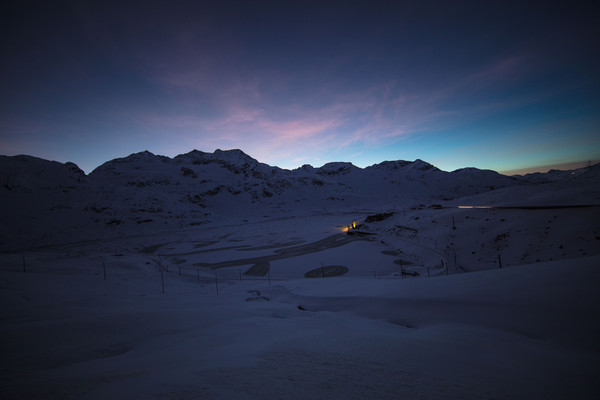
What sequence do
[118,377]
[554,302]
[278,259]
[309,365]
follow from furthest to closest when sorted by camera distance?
[278,259], [554,302], [309,365], [118,377]

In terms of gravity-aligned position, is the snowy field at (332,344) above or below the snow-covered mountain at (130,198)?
below

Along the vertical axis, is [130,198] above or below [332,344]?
above

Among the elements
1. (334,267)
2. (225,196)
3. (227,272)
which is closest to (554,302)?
(334,267)

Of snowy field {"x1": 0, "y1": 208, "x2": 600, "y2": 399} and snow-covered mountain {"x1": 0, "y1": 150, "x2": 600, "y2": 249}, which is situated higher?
snow-covered mountain {"x1": 0, "y1": 150, "x2": 600, "y2": 249}

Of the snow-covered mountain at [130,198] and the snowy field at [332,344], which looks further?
the snow-covered mountain at [130,198]

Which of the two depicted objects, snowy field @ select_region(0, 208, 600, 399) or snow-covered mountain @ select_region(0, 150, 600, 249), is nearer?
snowy field @ select_region(0, 208, 600, 399)

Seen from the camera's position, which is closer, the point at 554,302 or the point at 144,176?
the point at 554,302

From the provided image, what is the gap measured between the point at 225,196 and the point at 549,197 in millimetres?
136963

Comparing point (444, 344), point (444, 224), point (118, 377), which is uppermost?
point (118, 377)

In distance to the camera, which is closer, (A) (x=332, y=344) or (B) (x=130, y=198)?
(A) (x=332, y=344)

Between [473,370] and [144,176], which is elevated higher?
[144,176]

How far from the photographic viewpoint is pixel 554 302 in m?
5.17

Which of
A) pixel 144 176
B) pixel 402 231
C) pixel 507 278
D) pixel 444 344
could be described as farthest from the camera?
pixel 144 176

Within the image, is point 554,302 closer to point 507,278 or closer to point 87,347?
point 507,278
